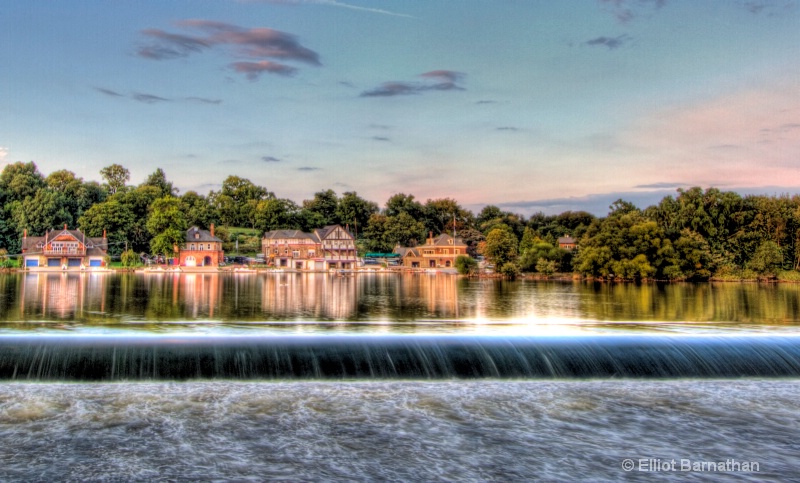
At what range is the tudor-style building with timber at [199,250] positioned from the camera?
79.1 metres

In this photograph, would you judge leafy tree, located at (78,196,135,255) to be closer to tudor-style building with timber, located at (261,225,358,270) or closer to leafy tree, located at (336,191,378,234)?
tudor-style building with timber, located at (261,225,358,270)

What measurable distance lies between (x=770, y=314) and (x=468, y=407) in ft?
62.5

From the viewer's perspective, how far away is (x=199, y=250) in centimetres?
7975

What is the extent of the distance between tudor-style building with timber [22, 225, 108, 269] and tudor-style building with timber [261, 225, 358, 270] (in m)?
22.9

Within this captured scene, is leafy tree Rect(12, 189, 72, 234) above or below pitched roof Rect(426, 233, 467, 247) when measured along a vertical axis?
above

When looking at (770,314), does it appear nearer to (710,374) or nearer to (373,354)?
(710,374)

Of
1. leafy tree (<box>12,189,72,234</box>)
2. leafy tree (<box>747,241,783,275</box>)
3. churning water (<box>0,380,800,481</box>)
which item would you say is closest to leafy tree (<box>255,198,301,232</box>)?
leafy tree (<box>12,189,72,234</box>)

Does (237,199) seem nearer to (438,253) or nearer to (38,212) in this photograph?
(38,212)

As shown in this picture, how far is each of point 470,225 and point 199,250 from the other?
4635cm

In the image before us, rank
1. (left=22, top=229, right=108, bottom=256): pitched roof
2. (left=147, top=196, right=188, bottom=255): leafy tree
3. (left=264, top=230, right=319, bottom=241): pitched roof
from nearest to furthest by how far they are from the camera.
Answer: (left=22, top=229, right=108, bottom=256): pitched roof
(left=147, top=196, right=188, bottom=255): leafy tree
(left=264, top=230, right=319, bottom=241): pitched roof

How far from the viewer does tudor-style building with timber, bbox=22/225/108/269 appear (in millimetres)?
72250

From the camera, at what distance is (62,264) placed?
72.4 meters

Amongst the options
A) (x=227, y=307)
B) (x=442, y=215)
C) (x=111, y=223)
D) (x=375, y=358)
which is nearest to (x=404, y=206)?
(x=442, y=215)

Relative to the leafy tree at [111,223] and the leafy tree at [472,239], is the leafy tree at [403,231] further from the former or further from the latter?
the leafy tree at [111,223]
